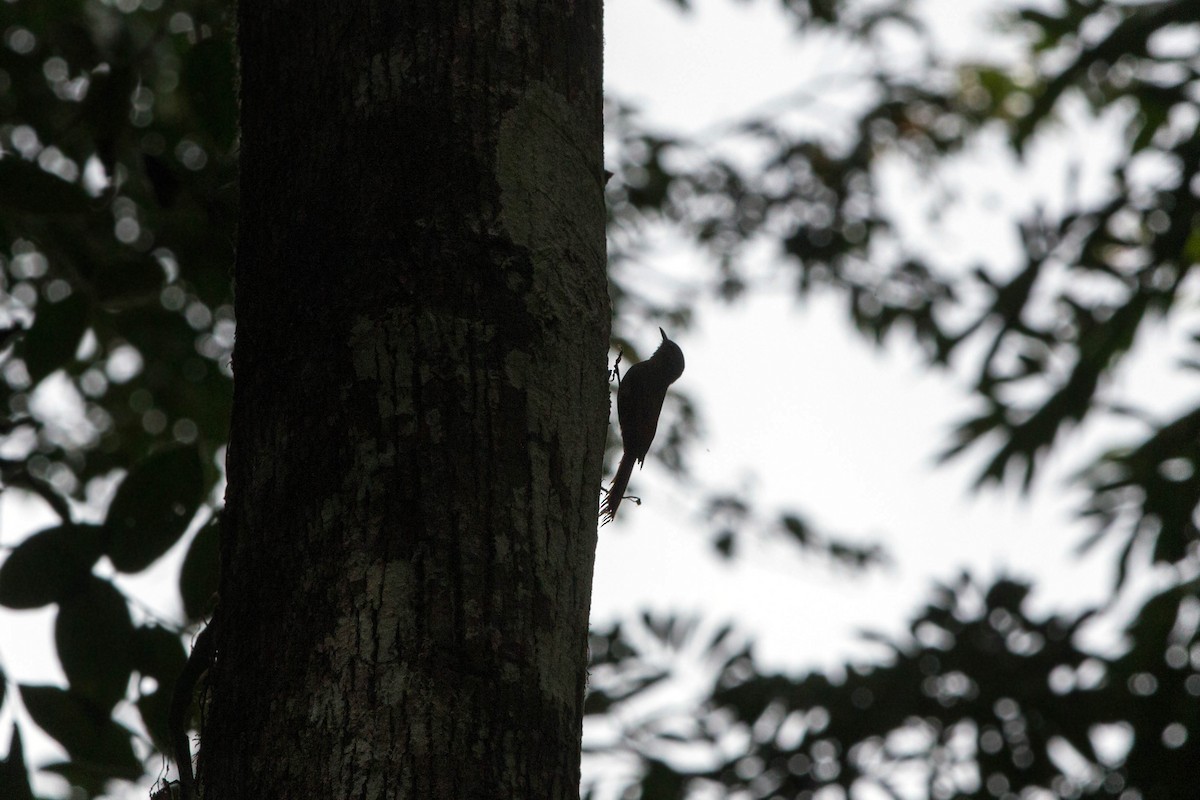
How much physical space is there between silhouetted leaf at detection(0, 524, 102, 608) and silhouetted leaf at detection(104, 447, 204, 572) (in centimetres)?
4

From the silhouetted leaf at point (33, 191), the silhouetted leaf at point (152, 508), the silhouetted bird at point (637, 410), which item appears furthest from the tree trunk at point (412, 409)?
the silhouetted leaf at point (33, 191)

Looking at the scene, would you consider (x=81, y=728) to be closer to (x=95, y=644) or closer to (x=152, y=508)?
(x=95, y=644)

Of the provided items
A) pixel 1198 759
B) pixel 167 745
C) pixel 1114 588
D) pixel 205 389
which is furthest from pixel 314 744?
pixel 1114 588

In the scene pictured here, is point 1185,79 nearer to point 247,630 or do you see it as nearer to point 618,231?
point 618,231

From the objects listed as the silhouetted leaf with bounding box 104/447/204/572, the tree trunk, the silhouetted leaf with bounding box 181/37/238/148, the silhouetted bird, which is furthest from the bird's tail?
the silhouetted leaf with bounding box 181/37/238/148

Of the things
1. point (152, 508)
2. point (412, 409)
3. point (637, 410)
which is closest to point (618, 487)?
point (637, 410)

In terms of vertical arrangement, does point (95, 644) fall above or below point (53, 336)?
below

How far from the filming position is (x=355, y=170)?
1.14 m

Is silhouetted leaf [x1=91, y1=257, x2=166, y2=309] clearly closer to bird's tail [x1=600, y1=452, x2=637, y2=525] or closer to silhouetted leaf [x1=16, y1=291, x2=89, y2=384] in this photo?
silhouetted leaf [x1=16, y1=291, x2=89, y2=384]

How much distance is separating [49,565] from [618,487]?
927mm

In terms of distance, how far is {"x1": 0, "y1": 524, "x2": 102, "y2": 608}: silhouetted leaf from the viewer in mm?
1752

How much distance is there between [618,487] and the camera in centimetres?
142

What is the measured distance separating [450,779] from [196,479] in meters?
1.09

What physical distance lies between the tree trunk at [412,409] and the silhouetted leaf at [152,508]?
717 mm
